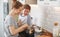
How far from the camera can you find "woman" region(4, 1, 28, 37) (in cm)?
115

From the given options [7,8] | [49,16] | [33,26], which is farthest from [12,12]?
[49,16]

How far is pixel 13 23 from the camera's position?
1178mm

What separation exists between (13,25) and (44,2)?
0.37 m

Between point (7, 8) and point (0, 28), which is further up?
point (7, 8)

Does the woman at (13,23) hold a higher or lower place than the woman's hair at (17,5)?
lower

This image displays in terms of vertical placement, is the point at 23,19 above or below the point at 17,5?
below

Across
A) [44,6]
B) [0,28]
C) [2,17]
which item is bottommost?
[0,28]

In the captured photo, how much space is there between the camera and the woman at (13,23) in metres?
1.15

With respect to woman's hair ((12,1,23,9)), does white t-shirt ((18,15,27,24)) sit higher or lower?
lower

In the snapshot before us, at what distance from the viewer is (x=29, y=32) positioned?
111 centimetres

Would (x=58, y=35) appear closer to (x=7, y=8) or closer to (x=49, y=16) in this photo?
(x=49, y=16)

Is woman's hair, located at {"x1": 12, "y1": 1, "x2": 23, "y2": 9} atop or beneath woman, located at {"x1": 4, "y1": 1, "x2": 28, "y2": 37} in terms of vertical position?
atop

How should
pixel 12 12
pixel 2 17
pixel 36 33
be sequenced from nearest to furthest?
1. pixel 36 33
2. pixel 12 12
3. pixel 2 17

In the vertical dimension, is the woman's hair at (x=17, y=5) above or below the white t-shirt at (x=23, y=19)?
above
